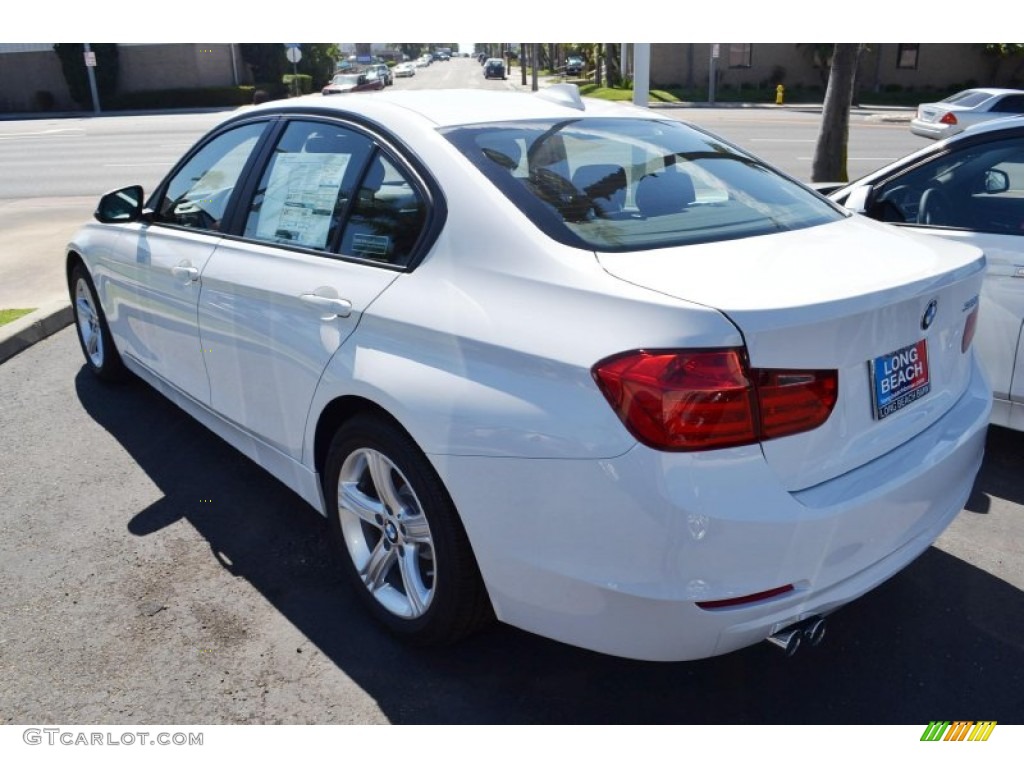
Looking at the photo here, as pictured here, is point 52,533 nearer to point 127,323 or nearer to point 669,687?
point 127,323

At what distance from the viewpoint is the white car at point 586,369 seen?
2.10 meters

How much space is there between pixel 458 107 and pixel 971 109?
19068 millimetres

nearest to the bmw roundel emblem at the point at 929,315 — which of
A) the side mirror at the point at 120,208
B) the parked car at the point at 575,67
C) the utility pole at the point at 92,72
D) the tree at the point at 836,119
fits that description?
the side mirror at the point at 120,208

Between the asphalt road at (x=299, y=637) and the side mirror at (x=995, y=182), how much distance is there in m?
1.26

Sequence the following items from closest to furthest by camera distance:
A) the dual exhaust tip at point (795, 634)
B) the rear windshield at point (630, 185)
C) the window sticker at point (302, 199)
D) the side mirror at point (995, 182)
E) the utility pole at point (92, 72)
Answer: the dual exhaust tip at point (795, 634) → the rear windshield at point (630, 185) → the window sticker at point (302, 199) → the side mirror at point (995, 182) → the utility pole at point (92, 72)

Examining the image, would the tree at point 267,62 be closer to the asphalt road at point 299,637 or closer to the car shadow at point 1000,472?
the asphalt road at point 299,637

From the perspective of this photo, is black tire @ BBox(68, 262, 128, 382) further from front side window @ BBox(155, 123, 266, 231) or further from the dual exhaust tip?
the dual exhaust tip

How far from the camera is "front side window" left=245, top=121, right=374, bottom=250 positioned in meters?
3.10

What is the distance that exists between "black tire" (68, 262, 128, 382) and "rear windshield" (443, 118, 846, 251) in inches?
126

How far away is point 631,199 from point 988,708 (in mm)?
1840

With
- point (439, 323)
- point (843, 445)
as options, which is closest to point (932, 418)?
point (843, 445)

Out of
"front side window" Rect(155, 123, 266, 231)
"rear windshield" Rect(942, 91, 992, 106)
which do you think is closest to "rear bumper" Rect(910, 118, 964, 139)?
"rear windshield" Rect(942, 91, 992, 106)

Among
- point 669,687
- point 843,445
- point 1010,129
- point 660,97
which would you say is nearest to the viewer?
point 843,445

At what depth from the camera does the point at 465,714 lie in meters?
2.61
